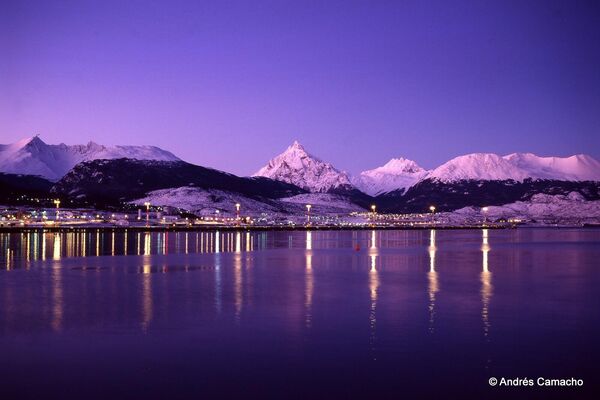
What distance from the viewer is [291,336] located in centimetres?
2292

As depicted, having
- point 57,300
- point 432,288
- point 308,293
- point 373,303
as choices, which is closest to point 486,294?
point 432,288

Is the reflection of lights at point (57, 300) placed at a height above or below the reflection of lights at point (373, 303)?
above

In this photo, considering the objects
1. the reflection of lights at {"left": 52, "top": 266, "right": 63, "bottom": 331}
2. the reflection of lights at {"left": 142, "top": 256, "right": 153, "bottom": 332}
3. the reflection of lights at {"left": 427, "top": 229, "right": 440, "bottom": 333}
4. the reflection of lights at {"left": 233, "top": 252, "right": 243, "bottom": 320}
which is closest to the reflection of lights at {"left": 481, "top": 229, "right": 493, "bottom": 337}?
the reflection of lights at {"left": 427, "top": 229, "right": 440, "bottom": 333}

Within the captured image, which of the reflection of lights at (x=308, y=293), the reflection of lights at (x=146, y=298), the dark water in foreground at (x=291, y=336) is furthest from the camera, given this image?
the reflection of lights at (x=308, y=293)

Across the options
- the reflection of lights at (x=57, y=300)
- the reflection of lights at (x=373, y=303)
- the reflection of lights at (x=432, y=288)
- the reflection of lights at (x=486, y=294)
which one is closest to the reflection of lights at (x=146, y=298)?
the reflection of lights at (x=57, y=300)

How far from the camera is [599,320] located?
26.5 meters

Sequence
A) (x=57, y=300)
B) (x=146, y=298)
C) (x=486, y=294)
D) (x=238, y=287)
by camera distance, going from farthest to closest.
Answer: (x=238, y=287), (x=486, y=294), (x=146, y=298), (x=57, y=300)

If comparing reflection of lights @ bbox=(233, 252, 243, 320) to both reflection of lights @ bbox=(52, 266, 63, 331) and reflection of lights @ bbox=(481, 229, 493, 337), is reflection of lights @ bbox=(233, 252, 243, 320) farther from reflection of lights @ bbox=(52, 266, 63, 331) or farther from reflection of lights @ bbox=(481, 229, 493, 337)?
reflection of lights @ bbox=(481, 229, 493, 337)

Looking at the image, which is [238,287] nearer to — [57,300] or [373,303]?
[373,303]

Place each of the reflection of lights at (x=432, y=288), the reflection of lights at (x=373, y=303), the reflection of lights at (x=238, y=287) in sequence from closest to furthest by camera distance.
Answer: the reflection of lights at (x=373, y=303)
the reflection of lights at (x=432, y=288)
the reflection of lights at (x=238, y=287)

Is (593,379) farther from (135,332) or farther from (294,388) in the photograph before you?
(135,332)

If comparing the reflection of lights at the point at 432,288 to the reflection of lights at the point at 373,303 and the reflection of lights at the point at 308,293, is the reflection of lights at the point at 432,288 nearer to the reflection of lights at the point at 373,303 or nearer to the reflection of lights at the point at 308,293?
the reflection of lights at the point at 373,303

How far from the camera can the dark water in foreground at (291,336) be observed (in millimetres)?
16844

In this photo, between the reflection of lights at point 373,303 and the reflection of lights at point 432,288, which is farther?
the reflection of lights at point 432,288
